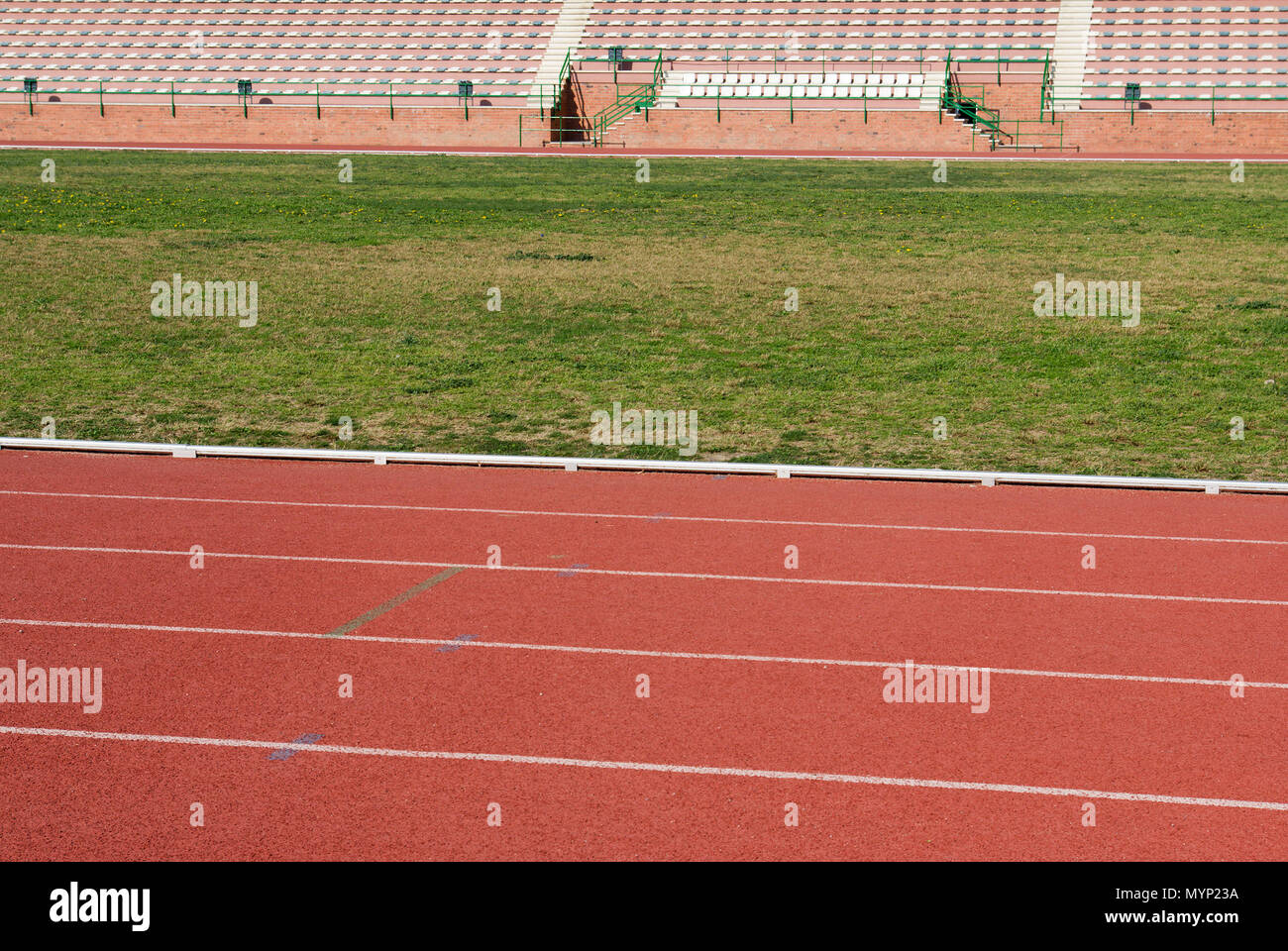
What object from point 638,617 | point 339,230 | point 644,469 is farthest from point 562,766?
point 339,230

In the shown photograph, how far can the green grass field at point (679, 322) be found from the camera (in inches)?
559

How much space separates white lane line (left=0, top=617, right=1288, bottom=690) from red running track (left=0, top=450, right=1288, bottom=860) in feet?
0.08

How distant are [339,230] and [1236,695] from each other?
64.4 feet

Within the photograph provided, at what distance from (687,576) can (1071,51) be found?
127 ft

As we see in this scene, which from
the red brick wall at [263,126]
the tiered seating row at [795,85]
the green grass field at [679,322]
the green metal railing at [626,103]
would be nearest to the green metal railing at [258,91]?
the red brick wall at [263,126]

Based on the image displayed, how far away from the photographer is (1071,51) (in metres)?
43.2

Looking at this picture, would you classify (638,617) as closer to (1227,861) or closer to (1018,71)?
(1227,861)

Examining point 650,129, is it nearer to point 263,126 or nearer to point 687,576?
point 263,126

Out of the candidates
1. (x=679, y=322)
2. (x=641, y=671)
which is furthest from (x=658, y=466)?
(x=679, y=322)

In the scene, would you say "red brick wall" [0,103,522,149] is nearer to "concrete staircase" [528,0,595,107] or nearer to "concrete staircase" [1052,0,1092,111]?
"concrete staircase" [528,0,595,107]

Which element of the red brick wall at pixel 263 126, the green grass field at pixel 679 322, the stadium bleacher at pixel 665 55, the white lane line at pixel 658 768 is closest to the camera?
the white lane line at pixel 658 768

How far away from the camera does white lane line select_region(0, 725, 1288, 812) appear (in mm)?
5875

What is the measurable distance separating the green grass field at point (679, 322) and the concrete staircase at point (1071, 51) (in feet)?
42.8

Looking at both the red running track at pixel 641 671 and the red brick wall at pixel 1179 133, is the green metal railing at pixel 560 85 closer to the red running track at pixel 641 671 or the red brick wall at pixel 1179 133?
the red brick wall at pixel 1179 133
